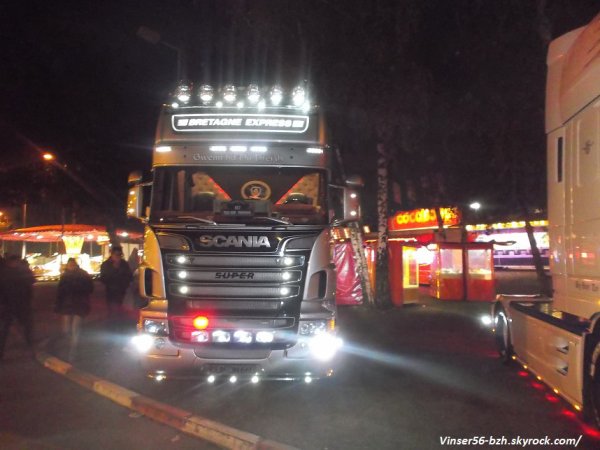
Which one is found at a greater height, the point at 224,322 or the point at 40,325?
the point at 224,322

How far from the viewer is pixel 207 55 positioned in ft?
52.2

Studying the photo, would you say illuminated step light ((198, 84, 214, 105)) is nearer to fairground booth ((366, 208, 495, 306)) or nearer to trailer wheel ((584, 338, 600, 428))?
trailer wheel ((584, 338, 600, 428))

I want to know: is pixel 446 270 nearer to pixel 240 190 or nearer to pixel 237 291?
pixel 240 190

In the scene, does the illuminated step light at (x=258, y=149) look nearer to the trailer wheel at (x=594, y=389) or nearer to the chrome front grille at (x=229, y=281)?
the chrome front grille at (x=229, y=281)

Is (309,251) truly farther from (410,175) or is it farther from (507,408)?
(410,175)

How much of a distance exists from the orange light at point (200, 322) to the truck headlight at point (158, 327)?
0.34 metres

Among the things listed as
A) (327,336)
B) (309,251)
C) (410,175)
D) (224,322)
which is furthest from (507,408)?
(410,175)

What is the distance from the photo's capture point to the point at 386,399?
748 centimetres

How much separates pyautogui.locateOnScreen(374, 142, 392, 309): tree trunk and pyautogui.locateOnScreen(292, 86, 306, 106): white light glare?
28.6 ft

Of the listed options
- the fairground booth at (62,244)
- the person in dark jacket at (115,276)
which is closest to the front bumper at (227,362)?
the person in dark jacket at (115,276)

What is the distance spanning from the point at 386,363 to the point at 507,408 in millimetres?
2776

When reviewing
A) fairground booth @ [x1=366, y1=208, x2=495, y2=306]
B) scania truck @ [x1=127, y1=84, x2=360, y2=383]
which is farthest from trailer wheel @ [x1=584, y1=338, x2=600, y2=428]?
fairground booth @ [x1=366, y1=208, x2=495, y2=306]

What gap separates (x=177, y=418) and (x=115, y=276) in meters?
5.79

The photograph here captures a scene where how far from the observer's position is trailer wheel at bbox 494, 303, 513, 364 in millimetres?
9320
